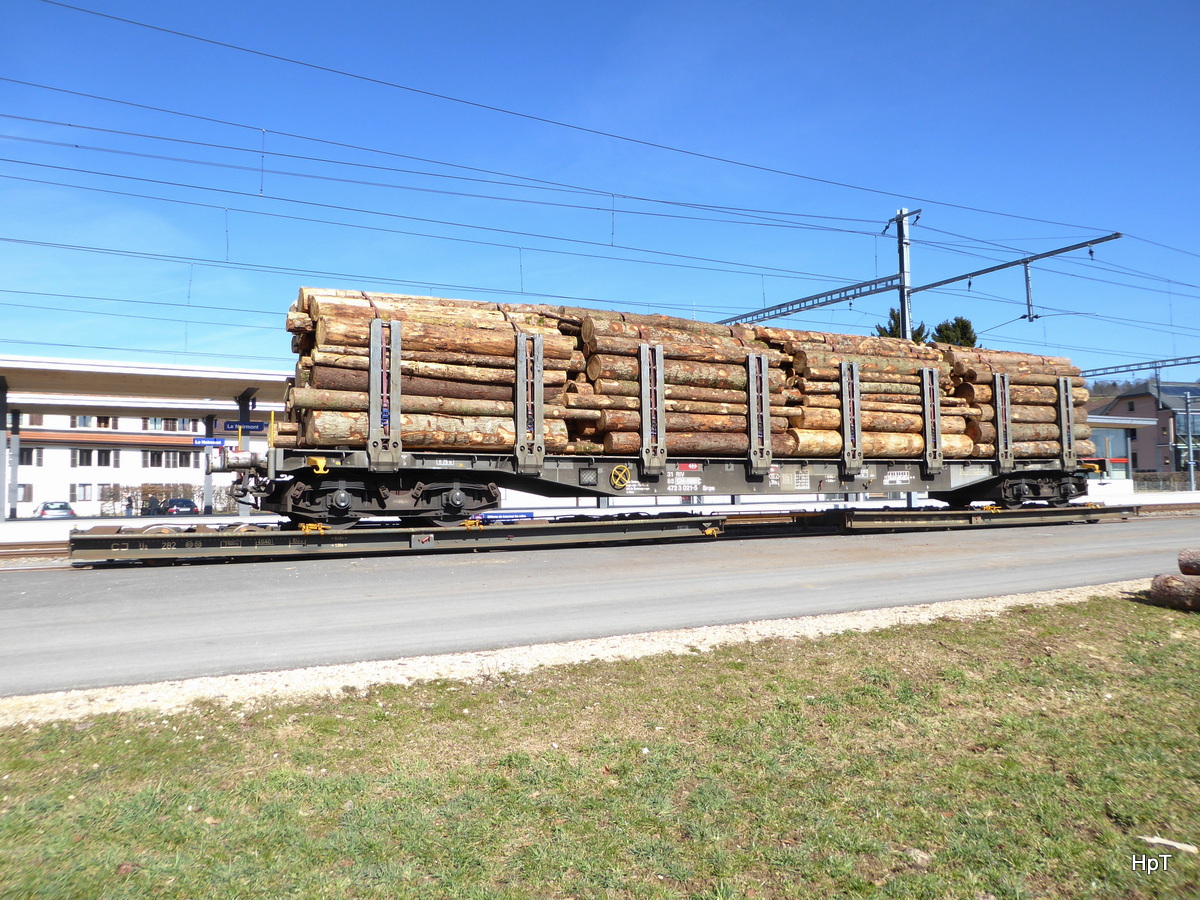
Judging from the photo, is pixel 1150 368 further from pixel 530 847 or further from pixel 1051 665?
pixel 530 847

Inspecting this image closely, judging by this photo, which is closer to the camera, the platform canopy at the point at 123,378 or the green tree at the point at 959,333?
the platform canopy at the point at 123,378

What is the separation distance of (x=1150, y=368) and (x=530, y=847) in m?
→ 48.8

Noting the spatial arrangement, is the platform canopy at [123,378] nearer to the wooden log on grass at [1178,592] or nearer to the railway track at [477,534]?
A: the railway track at [477,534]

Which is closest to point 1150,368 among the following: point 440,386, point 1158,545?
point 1158,545

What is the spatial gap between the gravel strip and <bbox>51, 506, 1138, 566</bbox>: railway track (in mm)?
6069

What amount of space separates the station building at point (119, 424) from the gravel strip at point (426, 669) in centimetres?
772

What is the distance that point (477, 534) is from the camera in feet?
41.3

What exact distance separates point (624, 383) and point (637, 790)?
1050cm

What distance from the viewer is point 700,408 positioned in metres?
14.7

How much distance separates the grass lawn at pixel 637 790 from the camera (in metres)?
3.10
